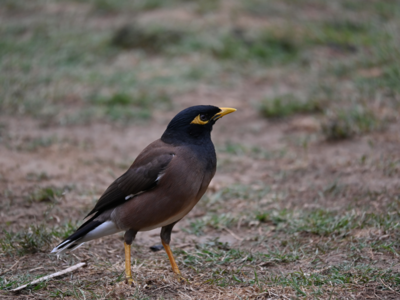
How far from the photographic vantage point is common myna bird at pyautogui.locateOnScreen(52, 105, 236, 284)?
3.79 m

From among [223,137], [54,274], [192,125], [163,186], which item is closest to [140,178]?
[163,186]

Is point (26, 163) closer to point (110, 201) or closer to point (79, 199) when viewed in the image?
point (79, 199)

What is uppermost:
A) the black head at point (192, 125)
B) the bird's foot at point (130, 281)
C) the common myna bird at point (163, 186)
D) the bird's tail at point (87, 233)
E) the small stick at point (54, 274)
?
the black head at point (192, 125)

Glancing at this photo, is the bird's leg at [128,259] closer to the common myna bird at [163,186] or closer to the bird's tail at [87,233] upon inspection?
the common myna bird at [163,186]

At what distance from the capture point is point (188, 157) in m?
3.89

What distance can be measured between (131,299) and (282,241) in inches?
65.1

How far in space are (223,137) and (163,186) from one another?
428cm

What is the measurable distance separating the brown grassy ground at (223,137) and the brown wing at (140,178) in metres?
0.58

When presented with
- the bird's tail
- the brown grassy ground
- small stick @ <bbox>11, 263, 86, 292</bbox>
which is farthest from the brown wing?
the brown grassy ground

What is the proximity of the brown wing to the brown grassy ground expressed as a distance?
0.58 m

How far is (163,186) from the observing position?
3.82 m

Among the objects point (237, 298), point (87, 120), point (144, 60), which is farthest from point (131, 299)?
point (144, 60)

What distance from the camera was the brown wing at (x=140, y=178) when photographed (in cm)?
388

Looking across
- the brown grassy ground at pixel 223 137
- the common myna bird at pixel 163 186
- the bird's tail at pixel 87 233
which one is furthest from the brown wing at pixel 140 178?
the brown grassy ground at pixel 223 137
